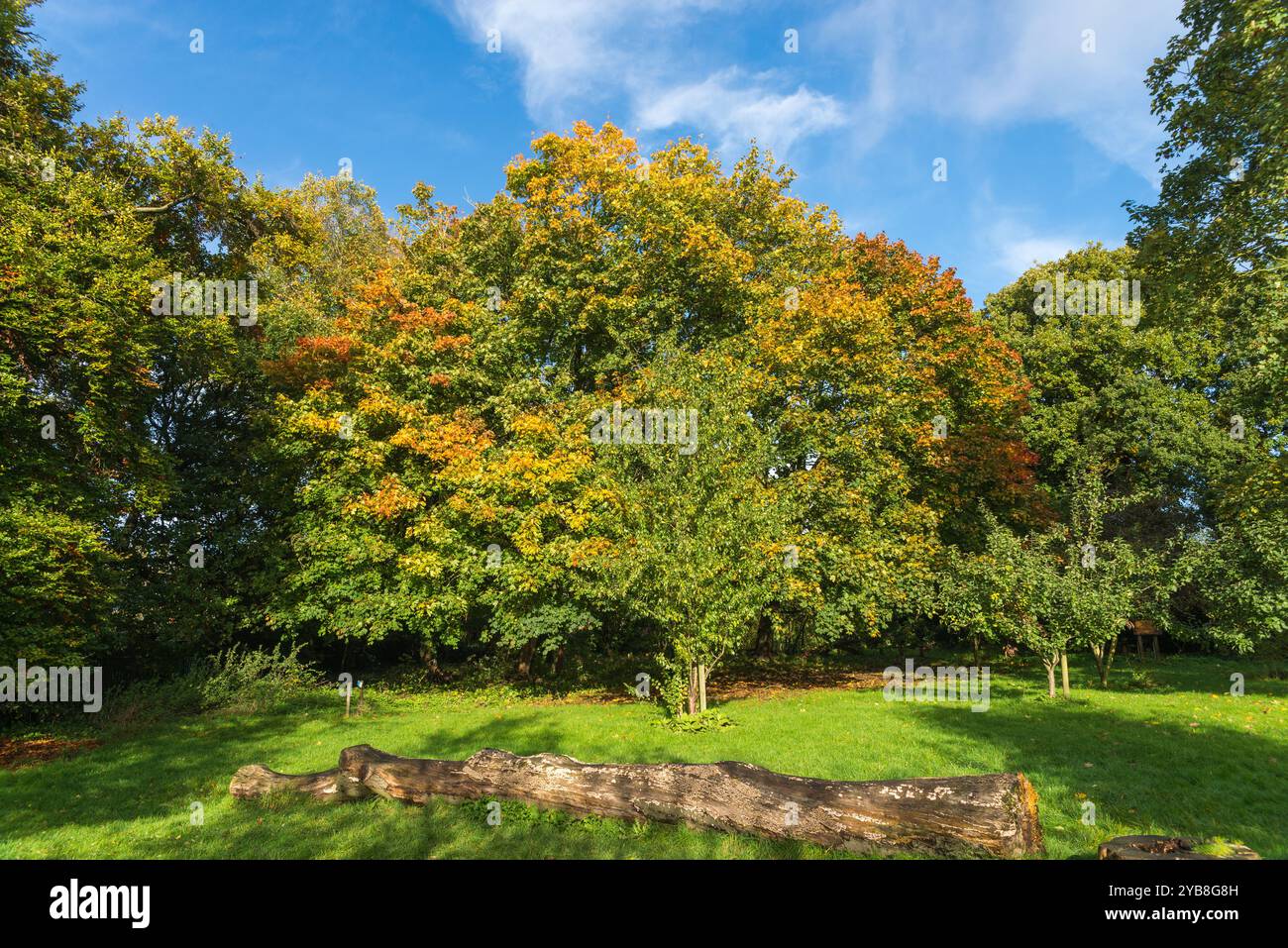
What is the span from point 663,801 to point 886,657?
25.9m

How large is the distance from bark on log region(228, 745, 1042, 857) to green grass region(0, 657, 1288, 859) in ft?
0.72

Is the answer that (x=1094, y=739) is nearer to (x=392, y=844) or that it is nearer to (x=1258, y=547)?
(x=1258, y=547)

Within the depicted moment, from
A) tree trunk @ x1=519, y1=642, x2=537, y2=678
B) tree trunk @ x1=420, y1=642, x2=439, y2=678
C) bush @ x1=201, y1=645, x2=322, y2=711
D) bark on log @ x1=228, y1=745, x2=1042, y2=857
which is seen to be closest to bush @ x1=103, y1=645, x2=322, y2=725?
bush @ x1=201, y1=645, x2=322, y2=711

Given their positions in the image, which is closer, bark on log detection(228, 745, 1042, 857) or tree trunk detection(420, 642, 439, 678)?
bark on log detection(228, 745, 1042, 857)

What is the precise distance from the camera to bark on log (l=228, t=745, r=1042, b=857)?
5.63 metres

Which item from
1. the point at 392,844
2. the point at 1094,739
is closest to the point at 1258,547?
the point at 1094,739

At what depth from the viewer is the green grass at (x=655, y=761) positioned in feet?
22.6

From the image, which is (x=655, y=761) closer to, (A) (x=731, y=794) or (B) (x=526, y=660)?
(A) (x=731, y=794)

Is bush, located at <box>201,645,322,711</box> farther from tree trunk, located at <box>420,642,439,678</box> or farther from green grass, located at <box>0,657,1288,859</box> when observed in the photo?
tree trunk, located at <box>420,642,439,678</box>

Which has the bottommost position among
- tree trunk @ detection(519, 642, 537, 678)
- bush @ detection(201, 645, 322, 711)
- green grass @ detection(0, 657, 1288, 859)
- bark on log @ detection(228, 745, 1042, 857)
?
tree trunk @ detection(519, 642, 537, 678)

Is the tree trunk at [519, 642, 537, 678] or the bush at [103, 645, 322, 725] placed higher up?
the bush at [103, 645, 322, 725]

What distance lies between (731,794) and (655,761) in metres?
4.22

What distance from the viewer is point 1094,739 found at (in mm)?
10906

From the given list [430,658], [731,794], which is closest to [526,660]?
[430,658]
